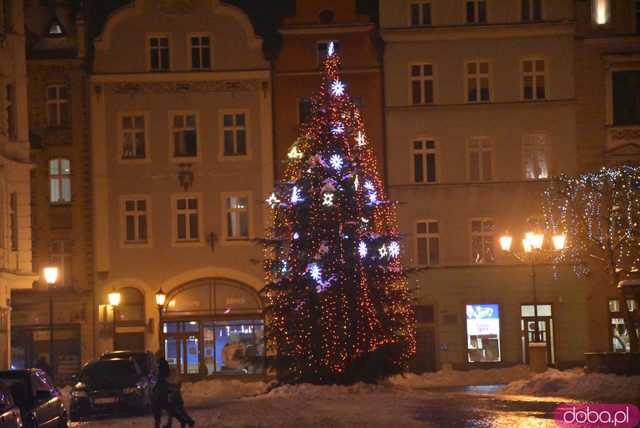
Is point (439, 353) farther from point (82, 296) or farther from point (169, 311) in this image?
point (82, 296)

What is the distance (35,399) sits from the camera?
2148 cm

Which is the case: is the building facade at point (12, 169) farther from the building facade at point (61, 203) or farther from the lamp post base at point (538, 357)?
the lamp post base at point (538, 357)

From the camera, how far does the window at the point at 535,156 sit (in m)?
51.8

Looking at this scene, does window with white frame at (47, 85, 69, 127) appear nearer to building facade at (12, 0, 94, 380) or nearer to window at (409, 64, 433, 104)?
building facade at (12, 0, 94, 380)

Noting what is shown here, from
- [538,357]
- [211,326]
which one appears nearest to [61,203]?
[211,326]

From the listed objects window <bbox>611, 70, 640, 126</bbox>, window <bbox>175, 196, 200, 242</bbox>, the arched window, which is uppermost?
window <bbox>611, 70, 640, 126</bbox>

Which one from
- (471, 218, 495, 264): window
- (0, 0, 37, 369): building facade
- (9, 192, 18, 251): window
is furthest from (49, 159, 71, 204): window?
(471, 218, 495, 264): window

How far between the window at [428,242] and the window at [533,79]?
623cm

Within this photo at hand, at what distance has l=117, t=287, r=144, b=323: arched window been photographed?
51.5 meters

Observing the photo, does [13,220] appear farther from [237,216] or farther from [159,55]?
[159,55]

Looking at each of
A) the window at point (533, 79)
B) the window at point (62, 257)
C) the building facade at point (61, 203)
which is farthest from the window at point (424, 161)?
the window at point (62, 257)

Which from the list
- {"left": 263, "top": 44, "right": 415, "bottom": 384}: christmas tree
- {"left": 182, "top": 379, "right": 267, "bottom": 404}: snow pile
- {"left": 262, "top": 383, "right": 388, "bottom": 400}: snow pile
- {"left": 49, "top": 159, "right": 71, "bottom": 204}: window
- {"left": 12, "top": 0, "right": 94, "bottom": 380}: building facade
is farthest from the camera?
{"left": 49, "top": 159, "right": 71, "bottom": 204}: window

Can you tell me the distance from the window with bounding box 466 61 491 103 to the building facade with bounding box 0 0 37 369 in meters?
18.1

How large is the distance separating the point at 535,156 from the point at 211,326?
46.6ft
